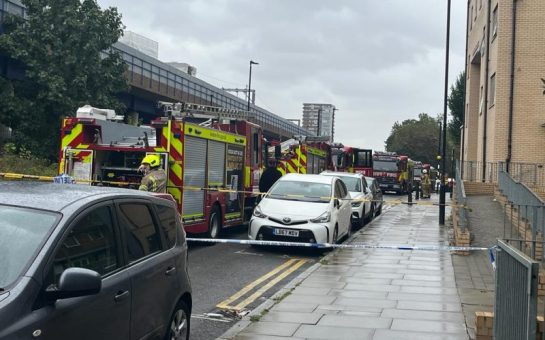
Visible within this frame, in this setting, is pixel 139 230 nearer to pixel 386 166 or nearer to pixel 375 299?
pixel 375 299

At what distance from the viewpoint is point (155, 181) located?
430 inches

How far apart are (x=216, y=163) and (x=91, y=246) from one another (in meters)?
9.82

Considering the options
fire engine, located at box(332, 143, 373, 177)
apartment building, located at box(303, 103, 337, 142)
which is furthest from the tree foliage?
fire engine, located at box(332, 143, 373, 177)

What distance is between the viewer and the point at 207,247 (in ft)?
42.1

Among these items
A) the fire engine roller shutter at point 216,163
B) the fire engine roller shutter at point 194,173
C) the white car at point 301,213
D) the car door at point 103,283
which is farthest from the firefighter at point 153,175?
the car door at point 103,283

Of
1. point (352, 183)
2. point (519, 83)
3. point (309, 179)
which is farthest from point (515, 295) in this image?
point (519, 83)

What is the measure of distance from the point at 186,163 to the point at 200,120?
3.10 m

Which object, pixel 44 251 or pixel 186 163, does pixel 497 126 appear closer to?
pixel 186 163

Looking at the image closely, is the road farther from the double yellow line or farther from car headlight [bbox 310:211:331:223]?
car headlight [bbox 310:211:331:223]

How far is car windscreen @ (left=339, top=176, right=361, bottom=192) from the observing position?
19294mm

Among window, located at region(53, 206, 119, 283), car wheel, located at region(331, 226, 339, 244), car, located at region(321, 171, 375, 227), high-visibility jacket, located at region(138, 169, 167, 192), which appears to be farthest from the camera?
car, located at region(321, 171, 375, 227)

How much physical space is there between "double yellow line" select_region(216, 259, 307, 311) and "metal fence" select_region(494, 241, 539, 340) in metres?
3.41

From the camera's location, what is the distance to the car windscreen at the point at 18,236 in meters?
3.34

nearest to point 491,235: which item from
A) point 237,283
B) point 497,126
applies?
point 237,283
